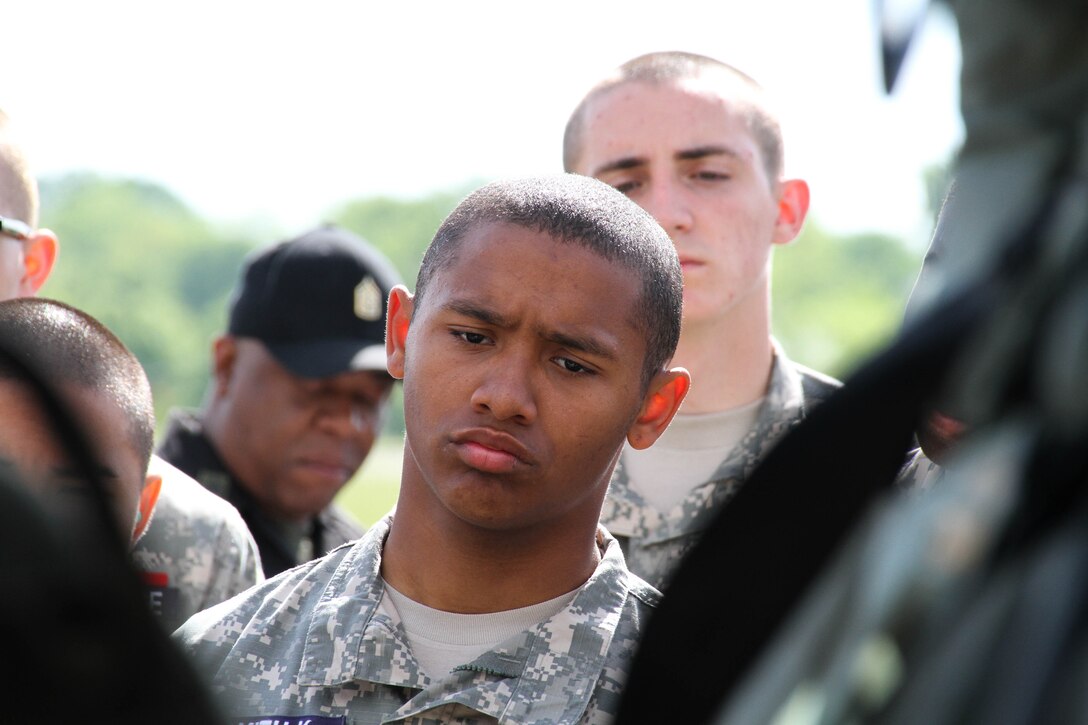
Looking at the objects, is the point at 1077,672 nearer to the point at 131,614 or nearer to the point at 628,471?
the point at 131,614

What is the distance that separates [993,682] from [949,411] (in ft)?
0.67

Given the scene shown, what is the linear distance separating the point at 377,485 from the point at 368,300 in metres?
39.8

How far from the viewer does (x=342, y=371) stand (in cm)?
459

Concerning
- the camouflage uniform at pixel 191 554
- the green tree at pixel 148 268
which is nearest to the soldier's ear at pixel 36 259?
the camouflage uniform at pixel 191 554

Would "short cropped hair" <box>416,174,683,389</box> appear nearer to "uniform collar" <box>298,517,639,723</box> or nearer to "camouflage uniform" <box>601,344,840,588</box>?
"uniform collar" <box>298,517,639,723</box>

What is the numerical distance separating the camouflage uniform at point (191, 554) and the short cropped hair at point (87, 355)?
42 cm

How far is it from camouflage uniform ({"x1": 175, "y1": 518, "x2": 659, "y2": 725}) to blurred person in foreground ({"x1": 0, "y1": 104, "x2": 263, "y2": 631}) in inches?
29.6

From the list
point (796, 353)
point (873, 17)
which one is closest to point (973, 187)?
point (873, 17)

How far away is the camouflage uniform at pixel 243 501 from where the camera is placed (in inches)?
170

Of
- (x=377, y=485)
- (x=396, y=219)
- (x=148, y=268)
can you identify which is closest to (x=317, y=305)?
(x=377, y=485)

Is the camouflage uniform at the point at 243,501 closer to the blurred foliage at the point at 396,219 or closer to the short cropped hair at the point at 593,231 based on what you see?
the short cropped hair at the point at 593,231

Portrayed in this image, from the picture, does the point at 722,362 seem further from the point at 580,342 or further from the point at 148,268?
the point at 148,268

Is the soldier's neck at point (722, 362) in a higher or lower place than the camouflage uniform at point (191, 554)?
higher

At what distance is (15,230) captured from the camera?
3328 mm
